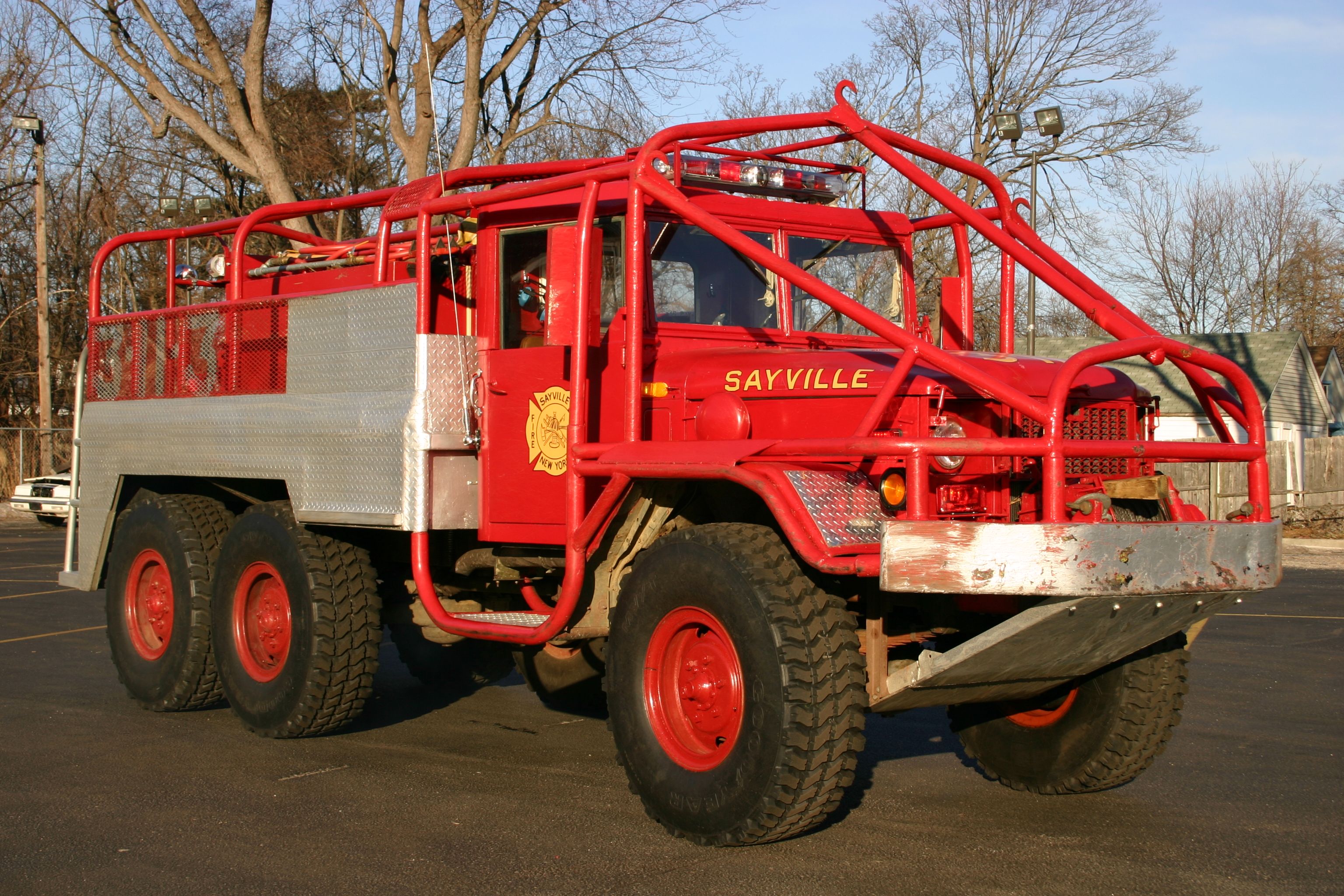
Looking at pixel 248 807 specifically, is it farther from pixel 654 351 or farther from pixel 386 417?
pixel 654 351

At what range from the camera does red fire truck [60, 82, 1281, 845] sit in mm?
4691

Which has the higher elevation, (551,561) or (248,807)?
(551,561)

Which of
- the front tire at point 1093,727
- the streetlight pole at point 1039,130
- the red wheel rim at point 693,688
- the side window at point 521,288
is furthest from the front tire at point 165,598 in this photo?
the streetlight pole at point 1039,130

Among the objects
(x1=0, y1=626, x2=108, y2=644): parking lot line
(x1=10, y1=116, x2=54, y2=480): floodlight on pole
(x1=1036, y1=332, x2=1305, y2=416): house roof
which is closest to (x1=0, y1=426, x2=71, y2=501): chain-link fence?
(x1=10, y1=116, x2=54, y2=480): floodlight on pole

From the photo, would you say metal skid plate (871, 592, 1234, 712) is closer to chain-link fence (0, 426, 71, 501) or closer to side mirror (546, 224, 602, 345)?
side mirror (546, 224, 602, 345)

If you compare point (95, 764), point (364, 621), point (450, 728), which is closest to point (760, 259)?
point (364, 621)

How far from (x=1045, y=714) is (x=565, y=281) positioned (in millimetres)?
2898

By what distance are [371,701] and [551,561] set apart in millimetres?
2569

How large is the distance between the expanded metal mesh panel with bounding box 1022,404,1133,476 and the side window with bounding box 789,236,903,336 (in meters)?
1.41

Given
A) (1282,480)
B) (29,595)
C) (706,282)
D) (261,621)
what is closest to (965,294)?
(706,282)

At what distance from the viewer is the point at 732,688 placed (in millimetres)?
5066

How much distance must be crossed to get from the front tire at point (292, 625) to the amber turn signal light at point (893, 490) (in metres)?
3.21

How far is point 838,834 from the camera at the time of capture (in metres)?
5.22

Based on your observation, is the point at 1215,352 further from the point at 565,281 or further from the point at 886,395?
the point at 886,395
